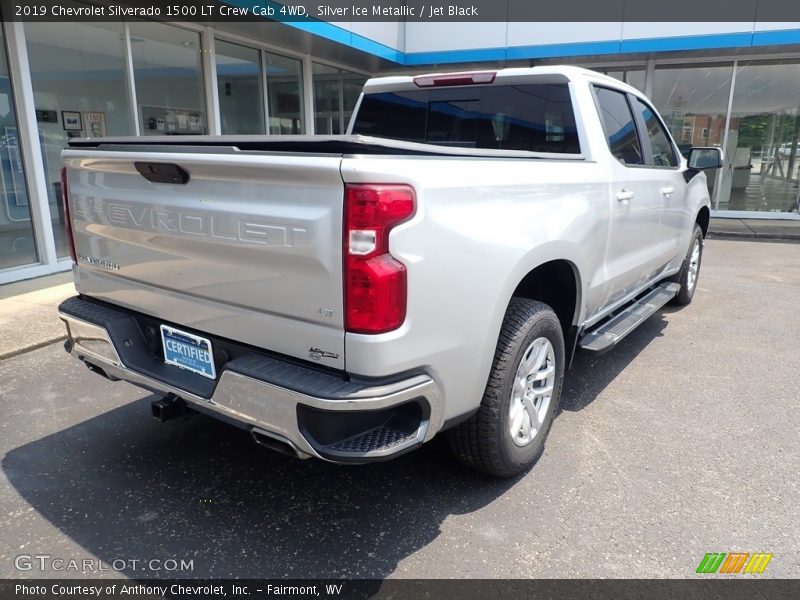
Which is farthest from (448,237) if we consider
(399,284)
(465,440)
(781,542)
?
(781,542)

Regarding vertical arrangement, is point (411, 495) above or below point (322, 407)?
below

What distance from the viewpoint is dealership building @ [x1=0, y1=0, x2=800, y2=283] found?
23.1 feet

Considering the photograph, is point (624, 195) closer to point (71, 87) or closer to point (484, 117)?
point (484, 117)

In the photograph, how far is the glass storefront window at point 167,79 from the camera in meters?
8.23

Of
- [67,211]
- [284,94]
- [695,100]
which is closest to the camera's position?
[67,211]

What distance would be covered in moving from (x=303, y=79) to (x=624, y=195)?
973cm

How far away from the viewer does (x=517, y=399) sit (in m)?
2.86

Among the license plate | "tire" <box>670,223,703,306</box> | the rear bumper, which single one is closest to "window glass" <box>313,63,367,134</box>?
"tire" <box>670,223,703,306</box>

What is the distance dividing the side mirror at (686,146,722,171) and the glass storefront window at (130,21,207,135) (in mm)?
6967

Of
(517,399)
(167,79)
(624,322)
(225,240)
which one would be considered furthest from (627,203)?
(167,79)

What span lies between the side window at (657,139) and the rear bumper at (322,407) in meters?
3.39

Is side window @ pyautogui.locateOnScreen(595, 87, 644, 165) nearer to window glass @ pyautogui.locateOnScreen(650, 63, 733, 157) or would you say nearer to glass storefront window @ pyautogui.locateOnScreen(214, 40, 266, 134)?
glass storefront window @ pyautogui.locateOnScreen(214, 40, 266, 134)

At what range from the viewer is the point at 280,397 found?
2080 mm

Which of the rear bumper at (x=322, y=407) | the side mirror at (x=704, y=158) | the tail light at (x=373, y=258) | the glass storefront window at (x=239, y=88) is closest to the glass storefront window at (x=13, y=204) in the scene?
the glass storefront window at (x=239, y=88)
